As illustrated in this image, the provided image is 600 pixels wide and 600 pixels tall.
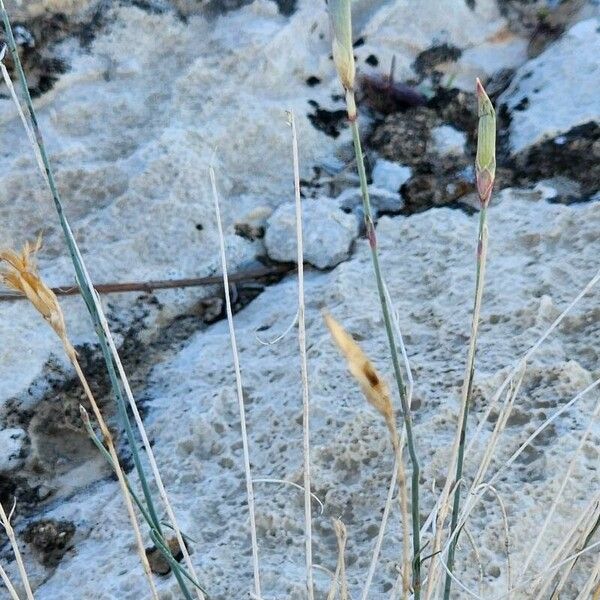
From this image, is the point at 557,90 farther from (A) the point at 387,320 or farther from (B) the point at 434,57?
(A) the point at 387,320

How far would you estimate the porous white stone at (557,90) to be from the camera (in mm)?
1692

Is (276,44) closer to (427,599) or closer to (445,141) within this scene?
(445,141)

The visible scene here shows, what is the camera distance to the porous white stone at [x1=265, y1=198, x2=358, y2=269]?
1.56m

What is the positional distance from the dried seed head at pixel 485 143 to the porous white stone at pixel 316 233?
3.18 ft

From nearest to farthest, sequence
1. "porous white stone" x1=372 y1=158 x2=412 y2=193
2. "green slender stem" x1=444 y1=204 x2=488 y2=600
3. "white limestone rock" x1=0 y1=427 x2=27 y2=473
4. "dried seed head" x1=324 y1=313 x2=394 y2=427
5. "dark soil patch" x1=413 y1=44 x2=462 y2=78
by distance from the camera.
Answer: "dried seed head" x1=324 y1=313 x2=394 y2=427
"green slender stem" x1=444 y1=204 x2=488 y2=600
"white limestone rock" x1=0 y1=427 x2=27 y2=473
"porous white stone" x1=372 y1=158 x2=412 y2=193
"dark soil patch" x1=413 y1=44 x2=462 y2=78

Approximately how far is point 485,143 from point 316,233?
1.00 metres

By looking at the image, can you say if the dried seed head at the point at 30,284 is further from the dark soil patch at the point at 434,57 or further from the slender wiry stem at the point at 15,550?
the dark soil patch at the point at 434,57

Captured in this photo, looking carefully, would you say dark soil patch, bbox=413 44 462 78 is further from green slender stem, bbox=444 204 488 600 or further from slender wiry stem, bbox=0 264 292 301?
green slender stem, bbox=444 204 488 600

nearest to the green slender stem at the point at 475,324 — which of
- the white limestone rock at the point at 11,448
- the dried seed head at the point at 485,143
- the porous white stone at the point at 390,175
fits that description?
the dried seed head at the point at 485,143

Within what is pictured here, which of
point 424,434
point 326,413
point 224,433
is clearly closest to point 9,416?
point 224,433

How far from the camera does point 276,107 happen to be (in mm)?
1780

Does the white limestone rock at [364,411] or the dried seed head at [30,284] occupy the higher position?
the dried seed head at [30,284]

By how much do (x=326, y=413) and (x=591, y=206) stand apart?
0.62 m

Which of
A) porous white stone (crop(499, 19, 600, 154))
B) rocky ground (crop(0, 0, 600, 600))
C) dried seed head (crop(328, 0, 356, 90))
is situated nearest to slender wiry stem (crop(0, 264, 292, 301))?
rocky ground (crop(0, 0, 600, 600))
